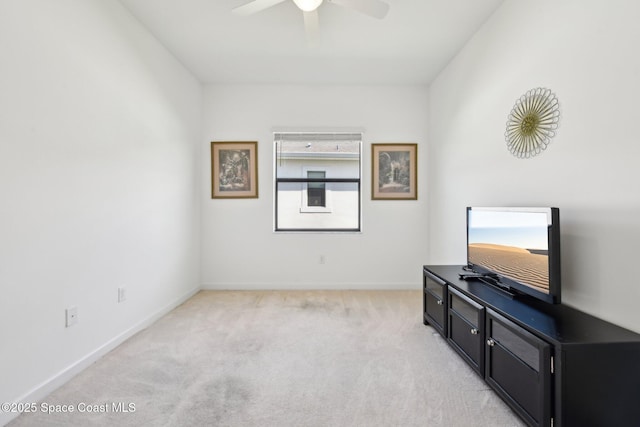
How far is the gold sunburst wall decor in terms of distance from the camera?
1.96 m

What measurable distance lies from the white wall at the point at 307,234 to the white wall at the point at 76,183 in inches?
34.6

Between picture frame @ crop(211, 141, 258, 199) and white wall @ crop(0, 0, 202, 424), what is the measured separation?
2.85ft

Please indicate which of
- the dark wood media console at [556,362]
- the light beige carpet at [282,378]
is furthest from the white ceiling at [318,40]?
the light beige carpet at [282,378]

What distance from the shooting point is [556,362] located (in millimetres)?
1302

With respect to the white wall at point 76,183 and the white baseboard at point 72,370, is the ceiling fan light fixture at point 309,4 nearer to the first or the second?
the white wall at point 76,183


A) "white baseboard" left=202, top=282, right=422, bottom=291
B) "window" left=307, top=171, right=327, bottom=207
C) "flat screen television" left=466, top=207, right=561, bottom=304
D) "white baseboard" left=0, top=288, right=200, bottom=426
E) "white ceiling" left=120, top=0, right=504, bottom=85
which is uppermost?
"white ceiling" left=120, top=0, right=504, bottom=85

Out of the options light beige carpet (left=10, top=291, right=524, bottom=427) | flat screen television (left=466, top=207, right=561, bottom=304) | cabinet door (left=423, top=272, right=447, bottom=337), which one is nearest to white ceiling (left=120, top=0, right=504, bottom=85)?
flat screen television (left=466, top=207, right=561, bottom=304)

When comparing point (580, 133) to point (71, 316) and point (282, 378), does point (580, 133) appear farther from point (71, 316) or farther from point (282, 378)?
point (71, 316)

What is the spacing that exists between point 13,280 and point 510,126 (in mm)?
3384

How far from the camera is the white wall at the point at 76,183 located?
1.60 meters

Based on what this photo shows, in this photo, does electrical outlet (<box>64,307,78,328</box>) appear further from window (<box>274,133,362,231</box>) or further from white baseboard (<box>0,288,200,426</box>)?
window (<box>274,133,362,231</box>)

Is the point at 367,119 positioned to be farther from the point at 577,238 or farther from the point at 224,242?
the point at 577,238

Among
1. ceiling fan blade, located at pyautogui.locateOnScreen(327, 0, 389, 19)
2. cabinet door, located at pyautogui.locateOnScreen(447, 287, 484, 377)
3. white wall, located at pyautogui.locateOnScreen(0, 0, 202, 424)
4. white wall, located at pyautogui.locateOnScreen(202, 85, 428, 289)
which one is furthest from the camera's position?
white wall, located at pyautogui.locateOnScreen(202, 85, 428, 289)

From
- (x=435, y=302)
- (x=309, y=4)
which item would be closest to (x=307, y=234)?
(x=435, y=302)
